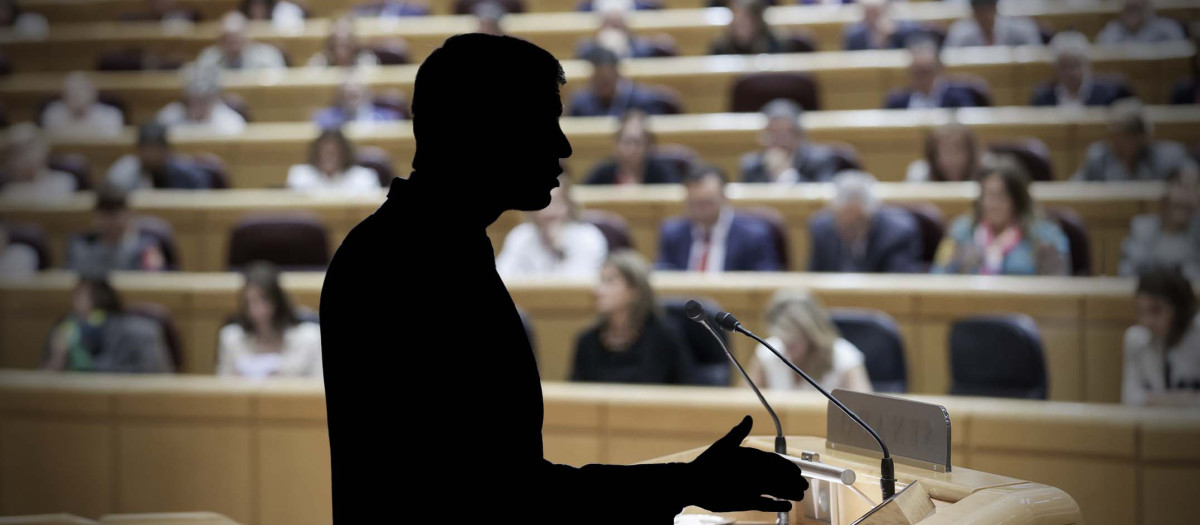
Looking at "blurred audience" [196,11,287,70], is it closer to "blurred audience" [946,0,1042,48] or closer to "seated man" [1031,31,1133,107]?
"blurred audience" [946,0,1042,48]

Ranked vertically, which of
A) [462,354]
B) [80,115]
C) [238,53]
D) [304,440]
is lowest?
[304,440]

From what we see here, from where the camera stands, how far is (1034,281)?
2.15 m

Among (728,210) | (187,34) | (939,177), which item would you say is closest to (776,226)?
(728,210)

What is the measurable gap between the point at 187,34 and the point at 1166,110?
323 centimetres

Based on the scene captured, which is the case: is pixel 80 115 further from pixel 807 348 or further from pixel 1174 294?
pixel 1174 294

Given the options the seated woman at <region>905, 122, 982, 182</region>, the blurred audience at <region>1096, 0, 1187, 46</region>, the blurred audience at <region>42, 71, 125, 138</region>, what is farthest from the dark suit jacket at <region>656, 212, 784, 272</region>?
the blurred audience at <region>42, 71, 125, 138</region>

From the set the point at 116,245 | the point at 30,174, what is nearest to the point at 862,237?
the point at 116,245

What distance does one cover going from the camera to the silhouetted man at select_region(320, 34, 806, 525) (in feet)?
1.71

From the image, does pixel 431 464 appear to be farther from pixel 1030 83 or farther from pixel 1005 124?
pixel 1030 83

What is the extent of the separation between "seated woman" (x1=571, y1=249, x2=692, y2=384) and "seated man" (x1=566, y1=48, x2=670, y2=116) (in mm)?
1496

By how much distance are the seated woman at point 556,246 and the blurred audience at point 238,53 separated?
5.90 feet

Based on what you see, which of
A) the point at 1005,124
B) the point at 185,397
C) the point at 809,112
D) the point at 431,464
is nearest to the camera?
the point at 431,464

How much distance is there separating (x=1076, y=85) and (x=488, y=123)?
3.08 meters

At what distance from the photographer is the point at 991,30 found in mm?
3646
